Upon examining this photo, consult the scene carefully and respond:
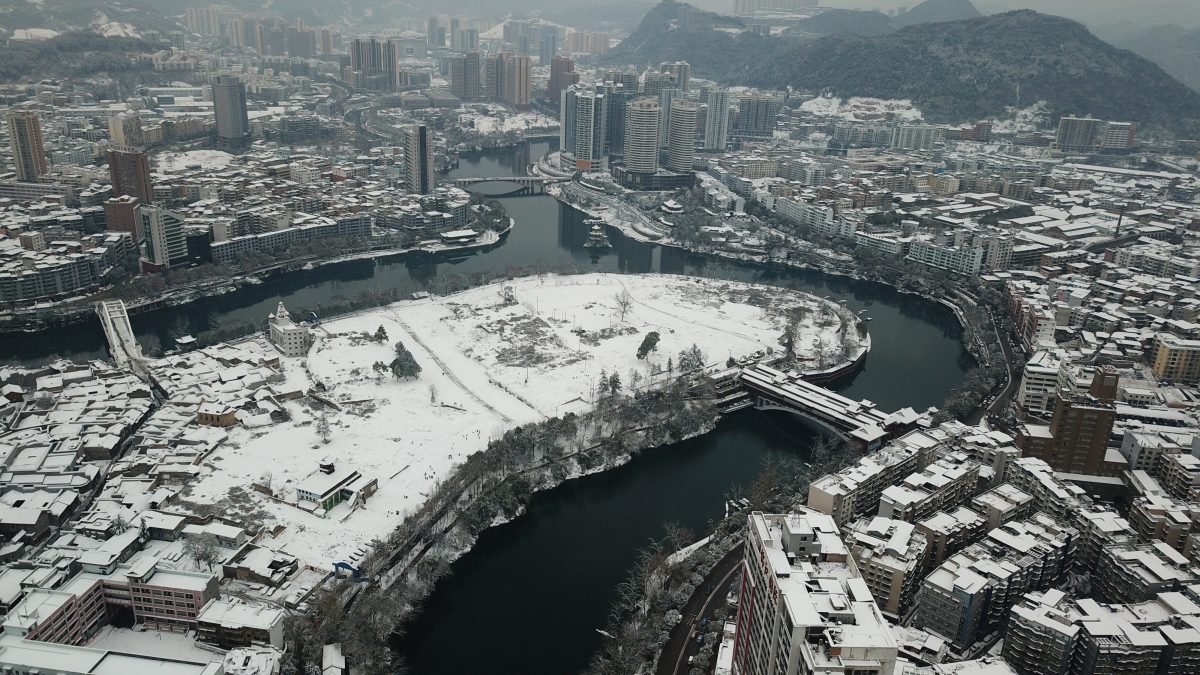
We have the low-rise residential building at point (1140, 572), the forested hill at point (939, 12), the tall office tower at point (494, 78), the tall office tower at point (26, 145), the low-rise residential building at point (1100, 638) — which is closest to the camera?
the low-rise residential building at point (1100, 638)

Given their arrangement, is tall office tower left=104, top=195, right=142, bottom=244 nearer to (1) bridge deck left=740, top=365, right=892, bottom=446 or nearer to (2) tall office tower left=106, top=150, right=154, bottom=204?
(2) tall office tower left=106, top=150, right=154, bottom=204

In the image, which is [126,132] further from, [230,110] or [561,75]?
[561,75]

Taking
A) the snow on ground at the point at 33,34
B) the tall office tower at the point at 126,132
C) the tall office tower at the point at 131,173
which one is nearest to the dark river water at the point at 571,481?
the tall office tower at the point at 131,173

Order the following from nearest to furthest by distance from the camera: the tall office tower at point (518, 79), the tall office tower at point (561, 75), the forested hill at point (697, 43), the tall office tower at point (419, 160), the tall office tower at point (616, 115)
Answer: the tall office tower at point (419, 160) < the tall office tower at point (616, 115) < the tall office tower at point (561, 75) < the tall office tower at point (518, 79) < the forested hill at point (697, 43)

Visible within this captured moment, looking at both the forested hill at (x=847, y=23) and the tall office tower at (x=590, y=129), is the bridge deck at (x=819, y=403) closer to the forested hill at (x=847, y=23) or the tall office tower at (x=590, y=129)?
the tall office tower at (x=590, y=129)

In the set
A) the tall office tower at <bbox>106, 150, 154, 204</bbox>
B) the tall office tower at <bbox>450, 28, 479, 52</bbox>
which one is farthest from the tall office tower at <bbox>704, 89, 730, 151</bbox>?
the tall office tower at <bbox>450, 28, 479, 52</bbox>
